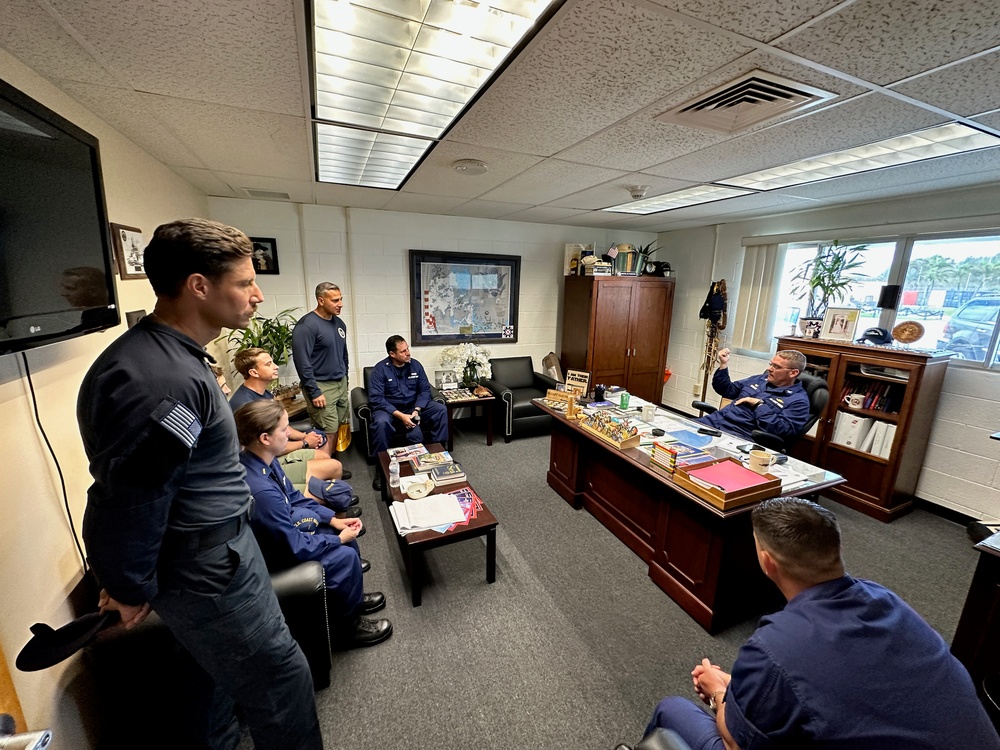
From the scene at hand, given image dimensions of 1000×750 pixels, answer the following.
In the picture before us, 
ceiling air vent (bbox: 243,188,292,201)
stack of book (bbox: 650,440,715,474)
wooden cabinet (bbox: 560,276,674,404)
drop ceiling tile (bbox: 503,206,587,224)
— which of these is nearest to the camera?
stack of book (bbox: 650,440,715,474)

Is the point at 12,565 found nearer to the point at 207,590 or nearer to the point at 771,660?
the point at 207,590

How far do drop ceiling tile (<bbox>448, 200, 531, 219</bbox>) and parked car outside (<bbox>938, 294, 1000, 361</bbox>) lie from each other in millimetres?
3405

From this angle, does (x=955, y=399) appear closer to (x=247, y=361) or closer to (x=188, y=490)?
(x=188, y=490)

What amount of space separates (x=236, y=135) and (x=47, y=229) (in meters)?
1.13

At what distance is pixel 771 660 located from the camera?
34.8 inches

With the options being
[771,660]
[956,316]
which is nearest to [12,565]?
[771,660]

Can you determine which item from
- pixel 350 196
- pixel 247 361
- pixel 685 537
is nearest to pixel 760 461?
pixel 685 537

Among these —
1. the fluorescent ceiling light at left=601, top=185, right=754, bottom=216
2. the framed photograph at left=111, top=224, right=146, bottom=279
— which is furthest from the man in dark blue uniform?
the fluorescent ceiling light at left=601, top=185, right=754, bottom=216

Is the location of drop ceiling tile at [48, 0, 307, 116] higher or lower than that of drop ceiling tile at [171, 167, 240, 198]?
lower

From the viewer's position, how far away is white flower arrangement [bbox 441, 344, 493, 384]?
4191 millimetres

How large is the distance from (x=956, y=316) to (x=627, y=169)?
2.78 m

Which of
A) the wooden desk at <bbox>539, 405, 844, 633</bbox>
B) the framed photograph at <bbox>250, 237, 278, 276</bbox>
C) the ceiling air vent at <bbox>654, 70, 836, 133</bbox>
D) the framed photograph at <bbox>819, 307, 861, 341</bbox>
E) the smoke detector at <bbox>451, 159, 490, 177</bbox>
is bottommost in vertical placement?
the wooden desk at <bbox>539, 405, 844, 633</bbox>

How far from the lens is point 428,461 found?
2617 mm

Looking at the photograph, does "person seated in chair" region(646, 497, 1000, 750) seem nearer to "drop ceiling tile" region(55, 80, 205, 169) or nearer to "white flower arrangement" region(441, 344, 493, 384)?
"drop ceiling tile" region(55, 80, 205, 169)
